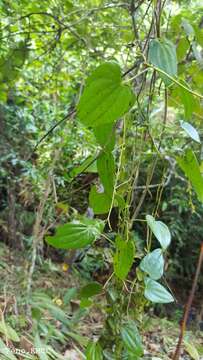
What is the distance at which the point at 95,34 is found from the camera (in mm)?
1443

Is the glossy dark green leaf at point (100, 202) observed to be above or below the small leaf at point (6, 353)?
above

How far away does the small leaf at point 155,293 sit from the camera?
53cm

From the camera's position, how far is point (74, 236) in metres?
0.47

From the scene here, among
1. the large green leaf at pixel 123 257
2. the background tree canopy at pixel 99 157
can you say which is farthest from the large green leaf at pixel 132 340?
the large green leaf at pixel 123 257

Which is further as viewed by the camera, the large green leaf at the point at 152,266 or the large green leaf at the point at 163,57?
the large green leaf at the point at 152,266

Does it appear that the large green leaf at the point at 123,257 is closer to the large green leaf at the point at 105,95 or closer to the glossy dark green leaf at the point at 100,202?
the glossy dark green leaf at the point at 100,202

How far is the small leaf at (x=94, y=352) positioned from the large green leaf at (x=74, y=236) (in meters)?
0.17

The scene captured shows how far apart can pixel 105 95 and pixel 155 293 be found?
0.29m

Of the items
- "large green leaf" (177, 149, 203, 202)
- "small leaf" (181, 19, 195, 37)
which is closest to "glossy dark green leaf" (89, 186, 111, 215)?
"large green leaf" (177, 149, 203, 202)

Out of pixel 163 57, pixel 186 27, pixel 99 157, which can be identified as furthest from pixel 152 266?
pixel 186 27

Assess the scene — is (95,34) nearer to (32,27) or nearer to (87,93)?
(32,27)

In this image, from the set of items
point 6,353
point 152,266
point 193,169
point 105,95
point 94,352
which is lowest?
point 6,353

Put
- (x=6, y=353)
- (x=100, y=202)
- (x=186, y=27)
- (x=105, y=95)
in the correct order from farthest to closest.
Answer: (x=6, y=353), (x=186, y=27), (x=100, y=202), (x=105, y=95)

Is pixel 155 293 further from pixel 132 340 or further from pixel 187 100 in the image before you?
pixel 187 100
